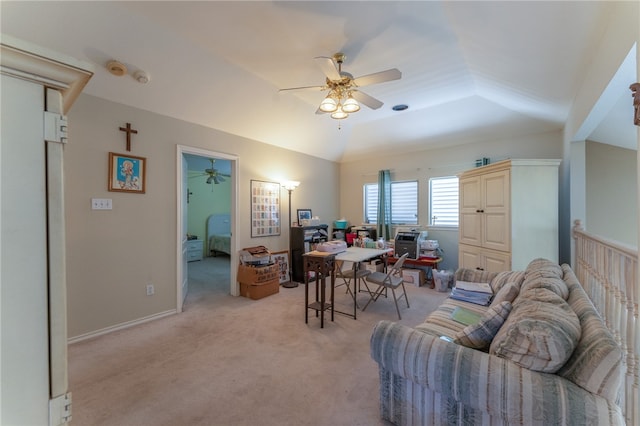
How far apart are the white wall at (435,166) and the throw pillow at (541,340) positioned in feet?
12.6

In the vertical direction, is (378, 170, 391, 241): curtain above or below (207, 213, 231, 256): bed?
above

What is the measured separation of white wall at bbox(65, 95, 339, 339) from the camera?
8.39 feet

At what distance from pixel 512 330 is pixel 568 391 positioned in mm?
248

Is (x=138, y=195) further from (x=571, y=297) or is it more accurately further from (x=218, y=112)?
(x=571, y=297)

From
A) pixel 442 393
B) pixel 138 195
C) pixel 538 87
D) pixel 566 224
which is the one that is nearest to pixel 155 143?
pixel 138 195

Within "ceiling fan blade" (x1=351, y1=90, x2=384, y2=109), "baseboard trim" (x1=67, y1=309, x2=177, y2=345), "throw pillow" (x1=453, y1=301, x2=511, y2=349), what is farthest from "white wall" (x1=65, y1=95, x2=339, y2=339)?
"throw pillow" (x1=453, y1=301, x2=511, y2=349)

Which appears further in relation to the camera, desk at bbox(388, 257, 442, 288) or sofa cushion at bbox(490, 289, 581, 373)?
desk at bbox(388, 257, 442, 288)

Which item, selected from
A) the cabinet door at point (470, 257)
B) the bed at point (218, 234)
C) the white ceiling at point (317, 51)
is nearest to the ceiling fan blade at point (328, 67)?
the white ceiling at point (317, 51)

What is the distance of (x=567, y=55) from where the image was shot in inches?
81.0

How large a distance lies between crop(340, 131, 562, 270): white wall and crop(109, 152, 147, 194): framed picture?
166 inches

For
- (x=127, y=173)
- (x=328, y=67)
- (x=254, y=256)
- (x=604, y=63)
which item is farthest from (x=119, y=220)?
(x=604, y=63)

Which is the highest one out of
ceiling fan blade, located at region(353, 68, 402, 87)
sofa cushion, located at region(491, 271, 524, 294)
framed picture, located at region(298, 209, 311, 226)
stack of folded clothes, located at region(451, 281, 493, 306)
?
ceiling fan blade, located at region(353, 68, 402, 87)

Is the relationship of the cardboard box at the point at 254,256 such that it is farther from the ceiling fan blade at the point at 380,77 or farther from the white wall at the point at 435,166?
the ceiling fan blade at the point at 380,77

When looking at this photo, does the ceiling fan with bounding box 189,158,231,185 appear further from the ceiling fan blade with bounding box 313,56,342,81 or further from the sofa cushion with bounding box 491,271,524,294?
the sofa cushion with bounding box 491,271,524,294
